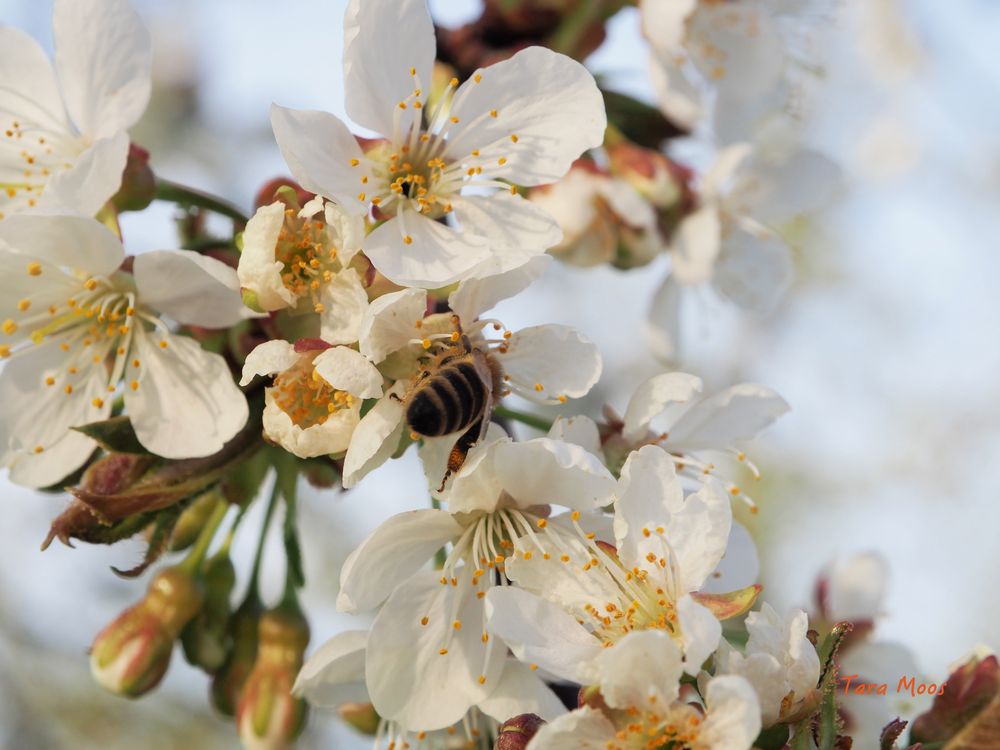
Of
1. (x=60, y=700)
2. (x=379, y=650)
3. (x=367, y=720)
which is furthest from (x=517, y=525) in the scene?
(x=60, y=700)

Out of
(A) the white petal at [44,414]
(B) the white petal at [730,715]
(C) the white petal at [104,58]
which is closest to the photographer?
(B) the white petal at [730,715]

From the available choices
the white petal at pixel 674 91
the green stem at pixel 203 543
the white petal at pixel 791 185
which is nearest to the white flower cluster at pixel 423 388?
the green stem at pixel 203 543

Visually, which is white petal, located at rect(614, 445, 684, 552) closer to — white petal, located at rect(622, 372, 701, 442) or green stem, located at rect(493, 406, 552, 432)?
white petal, located at rect(622, 372, 701, 442)

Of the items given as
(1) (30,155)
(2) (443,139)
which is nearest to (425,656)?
(2) (443,139)

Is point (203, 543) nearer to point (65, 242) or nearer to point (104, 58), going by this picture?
point (65, 242)

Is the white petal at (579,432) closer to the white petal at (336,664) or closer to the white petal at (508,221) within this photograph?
the white petal at (508,221)

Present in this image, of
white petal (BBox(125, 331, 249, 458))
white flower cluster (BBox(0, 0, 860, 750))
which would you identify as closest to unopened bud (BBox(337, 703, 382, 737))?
white flower cluster (BBox(0, 0, 860, 750))

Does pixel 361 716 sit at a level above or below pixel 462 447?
below
